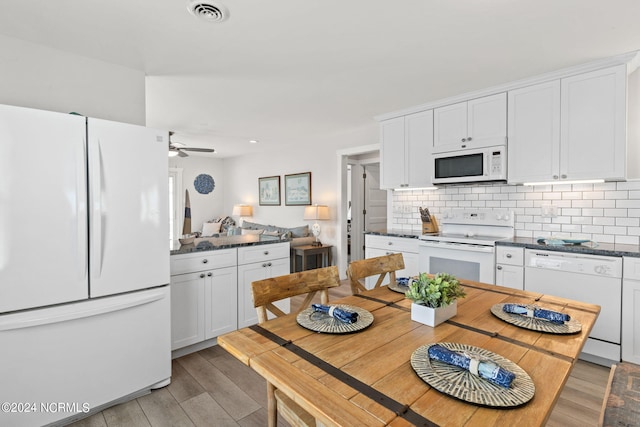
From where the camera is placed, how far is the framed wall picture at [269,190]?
670 cm

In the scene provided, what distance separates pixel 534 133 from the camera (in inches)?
118

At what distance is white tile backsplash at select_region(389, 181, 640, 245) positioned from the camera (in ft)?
9.18

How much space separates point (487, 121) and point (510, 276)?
5.06 ft

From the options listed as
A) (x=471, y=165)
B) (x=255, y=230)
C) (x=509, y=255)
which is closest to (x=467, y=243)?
(x=509, y=255)

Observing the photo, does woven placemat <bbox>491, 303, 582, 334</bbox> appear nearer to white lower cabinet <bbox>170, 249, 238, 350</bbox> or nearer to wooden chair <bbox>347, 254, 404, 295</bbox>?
wooden chair <bbox>347, 254, 404, 295</bbox>

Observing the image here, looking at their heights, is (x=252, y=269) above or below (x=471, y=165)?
below

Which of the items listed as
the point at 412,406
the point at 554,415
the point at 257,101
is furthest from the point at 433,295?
the point at 257,101

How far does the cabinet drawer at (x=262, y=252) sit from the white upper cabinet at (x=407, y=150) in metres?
1.69

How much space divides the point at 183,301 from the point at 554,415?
268 centimetres

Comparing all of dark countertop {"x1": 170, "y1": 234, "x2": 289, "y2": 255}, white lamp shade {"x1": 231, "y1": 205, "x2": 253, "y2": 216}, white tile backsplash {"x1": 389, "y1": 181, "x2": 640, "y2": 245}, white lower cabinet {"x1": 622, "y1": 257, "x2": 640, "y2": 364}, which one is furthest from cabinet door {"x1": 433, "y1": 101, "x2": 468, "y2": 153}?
white lamp shade {"x1": 231, "y1": 205, "x2": 253, "y2": 216}

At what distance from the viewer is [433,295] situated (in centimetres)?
127

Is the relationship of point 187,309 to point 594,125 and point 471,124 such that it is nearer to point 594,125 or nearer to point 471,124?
point 471,124

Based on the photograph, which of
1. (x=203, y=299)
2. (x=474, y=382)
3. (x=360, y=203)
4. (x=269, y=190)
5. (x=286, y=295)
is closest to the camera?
(x=474, y=382)

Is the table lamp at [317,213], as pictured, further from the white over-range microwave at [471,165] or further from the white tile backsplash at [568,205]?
the white over-range microwave at [471,165]
